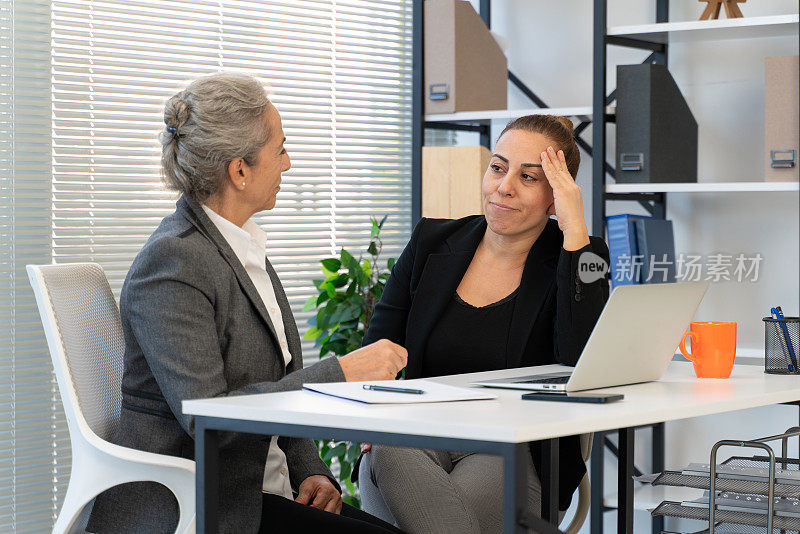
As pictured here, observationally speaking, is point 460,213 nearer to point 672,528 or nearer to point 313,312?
point 313,312

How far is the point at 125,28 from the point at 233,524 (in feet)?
6.52

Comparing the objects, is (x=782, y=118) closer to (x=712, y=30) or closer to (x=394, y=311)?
(x=712, y=30)

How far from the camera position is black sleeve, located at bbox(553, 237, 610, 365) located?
2087mm

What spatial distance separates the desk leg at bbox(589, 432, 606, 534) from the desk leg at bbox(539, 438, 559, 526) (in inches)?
51.0

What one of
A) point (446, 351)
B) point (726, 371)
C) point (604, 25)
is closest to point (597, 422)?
point (726, 371)

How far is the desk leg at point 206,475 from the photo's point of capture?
1426 mm

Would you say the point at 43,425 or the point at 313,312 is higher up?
the point at 313,312

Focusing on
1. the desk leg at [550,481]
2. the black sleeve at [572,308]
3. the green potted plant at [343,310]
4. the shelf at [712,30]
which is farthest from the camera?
the green potted plant at [343,310]

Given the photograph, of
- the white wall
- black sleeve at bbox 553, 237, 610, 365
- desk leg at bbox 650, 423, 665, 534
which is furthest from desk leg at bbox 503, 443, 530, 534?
desk leg at bbox 650, 423, 665, 534

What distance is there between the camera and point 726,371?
1.84 metres

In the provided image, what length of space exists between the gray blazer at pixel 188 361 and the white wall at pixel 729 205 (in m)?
2.03

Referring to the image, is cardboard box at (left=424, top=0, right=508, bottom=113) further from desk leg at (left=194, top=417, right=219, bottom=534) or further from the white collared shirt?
desk leg at (left=194, top=417, right=219, bottom=534)

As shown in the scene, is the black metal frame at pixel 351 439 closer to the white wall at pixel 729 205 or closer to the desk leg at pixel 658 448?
the white wall at pixel 729 205

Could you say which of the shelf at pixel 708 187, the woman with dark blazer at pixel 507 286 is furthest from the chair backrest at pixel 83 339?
the shelf at pixel 708 187
